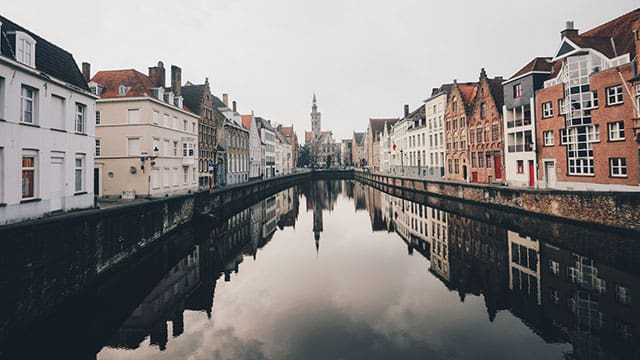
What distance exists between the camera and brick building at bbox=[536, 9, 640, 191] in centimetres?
2042

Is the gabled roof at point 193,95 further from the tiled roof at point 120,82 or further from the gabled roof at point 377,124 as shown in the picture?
the gabled roof at point 377,124

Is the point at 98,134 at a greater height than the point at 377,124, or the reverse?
the point at 377,124

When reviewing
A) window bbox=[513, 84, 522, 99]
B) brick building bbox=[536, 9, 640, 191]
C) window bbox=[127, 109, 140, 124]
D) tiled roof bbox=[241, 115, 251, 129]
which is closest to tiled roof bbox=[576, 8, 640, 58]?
brick building bbox=[536, 9, 640, 191]

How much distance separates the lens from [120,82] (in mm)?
28422

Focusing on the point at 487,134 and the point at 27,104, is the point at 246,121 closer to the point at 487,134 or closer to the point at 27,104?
the point at 487,134

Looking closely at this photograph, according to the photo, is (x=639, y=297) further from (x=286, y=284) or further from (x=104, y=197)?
(x=104, y=197)

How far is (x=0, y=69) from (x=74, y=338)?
34.0 feet

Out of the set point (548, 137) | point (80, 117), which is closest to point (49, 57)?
point (80, 117)

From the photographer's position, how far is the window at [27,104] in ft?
43.9

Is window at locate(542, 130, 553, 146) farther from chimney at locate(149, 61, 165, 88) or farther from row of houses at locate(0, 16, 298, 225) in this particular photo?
chimney at locate(149, 61, 165, 88)

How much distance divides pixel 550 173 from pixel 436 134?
891 inches

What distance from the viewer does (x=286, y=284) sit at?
41.1 ft

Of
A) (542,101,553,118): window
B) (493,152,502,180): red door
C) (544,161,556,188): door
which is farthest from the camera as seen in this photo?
(493,152,502,180): red door

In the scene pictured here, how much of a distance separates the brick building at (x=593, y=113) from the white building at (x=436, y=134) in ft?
63.1
